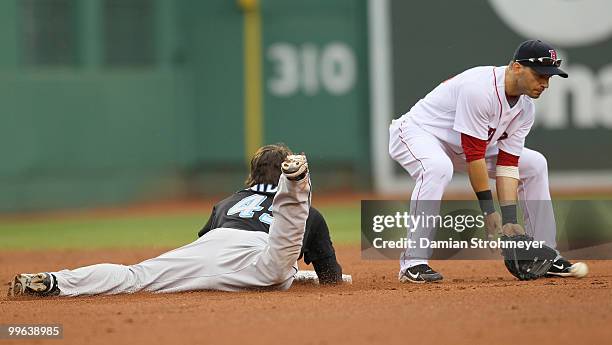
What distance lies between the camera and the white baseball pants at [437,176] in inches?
254

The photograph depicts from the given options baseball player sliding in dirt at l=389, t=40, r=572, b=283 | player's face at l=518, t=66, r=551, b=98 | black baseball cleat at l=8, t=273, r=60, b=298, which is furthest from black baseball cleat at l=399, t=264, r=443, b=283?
black baseball cleat at l=8, t=273, r=60, b=298

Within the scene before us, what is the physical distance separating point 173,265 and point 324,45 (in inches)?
377

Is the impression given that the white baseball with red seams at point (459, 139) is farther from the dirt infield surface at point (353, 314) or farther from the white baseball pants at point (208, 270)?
the white baseball pants at point (208, 270)

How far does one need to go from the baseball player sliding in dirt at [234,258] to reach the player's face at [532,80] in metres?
1.47

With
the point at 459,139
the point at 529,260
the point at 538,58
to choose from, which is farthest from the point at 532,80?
the point at 529,260

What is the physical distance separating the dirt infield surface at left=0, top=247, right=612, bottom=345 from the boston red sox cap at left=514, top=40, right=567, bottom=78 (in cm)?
128

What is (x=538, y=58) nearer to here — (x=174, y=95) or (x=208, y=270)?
(x=208, y=270)

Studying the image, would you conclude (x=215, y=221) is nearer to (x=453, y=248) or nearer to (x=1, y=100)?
(x=453, y=248)

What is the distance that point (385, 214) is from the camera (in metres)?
7.11

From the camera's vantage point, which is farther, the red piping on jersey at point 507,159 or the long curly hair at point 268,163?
the red piping on jersey at point 507,159

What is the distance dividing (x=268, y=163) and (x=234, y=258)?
597mm

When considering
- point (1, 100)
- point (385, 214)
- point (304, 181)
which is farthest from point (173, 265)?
point (1, 100)

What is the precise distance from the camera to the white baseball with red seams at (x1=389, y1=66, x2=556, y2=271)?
6328 mm

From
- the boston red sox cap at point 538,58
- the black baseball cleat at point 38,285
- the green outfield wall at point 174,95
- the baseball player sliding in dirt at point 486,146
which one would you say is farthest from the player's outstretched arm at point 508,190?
the green outfield wall at point 174,95
